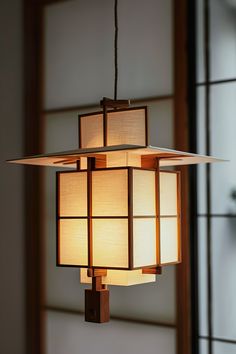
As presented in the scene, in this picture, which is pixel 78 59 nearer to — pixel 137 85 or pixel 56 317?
pixel 137 85

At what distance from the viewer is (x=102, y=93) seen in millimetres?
3500

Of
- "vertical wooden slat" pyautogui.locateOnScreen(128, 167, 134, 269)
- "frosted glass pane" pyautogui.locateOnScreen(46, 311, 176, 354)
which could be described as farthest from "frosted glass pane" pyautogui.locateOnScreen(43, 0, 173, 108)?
"vertical wooden slat" pyautogui.locateOnScreen(128, 167, 134, 269)

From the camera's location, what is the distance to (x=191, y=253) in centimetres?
307

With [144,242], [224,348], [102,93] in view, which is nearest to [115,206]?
[144,242]

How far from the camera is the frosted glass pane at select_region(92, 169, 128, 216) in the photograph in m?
1.54

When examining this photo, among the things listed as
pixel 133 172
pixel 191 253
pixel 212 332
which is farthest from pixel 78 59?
pixel 133 172

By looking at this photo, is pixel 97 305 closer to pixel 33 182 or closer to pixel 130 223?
pixel 130 223

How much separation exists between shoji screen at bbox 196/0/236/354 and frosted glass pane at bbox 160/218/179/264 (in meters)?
1.30

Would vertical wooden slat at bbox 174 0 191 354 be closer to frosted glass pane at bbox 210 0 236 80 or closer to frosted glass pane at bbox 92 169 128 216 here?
frosted glass pane at bbox 210 0 236 80

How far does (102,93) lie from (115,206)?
2.02 meters

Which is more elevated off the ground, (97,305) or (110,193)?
(110,193)

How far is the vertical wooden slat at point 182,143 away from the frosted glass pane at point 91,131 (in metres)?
1.37

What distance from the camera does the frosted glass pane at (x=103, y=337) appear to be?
317cm

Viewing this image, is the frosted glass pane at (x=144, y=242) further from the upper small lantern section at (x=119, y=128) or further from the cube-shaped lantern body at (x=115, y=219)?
the upper small lantern section at (x=119, y=128)
